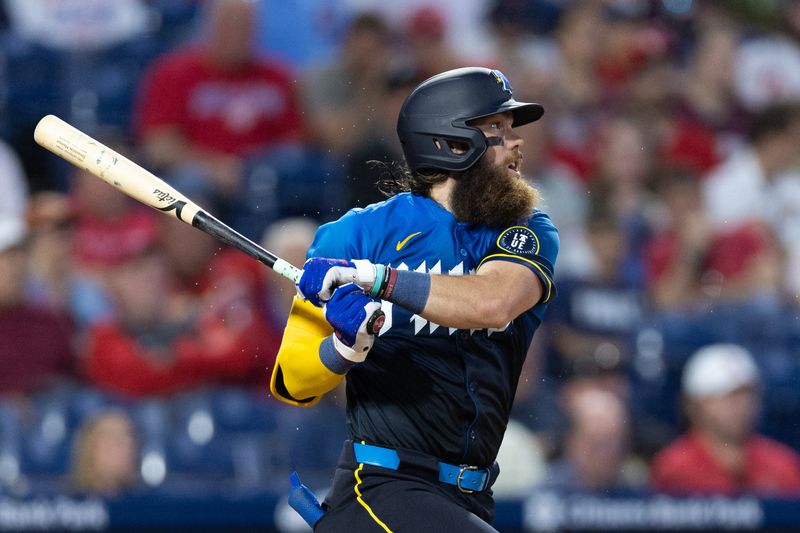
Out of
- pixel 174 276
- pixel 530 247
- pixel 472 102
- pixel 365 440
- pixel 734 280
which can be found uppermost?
pixel 472 102

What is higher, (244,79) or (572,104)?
(244,79)

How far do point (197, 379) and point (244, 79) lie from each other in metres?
2.02

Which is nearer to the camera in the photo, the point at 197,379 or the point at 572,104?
the point at 197,379

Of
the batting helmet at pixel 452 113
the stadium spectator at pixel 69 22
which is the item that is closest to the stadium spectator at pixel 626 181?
the stadium spectator at pixel 69 22

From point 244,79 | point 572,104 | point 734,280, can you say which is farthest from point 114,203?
point 734,280

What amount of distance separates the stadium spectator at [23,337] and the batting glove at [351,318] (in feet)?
11.5

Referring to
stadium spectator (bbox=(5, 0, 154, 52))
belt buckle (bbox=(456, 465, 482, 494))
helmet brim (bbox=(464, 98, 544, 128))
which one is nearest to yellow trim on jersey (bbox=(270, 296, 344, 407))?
belt buckle (bbox=(456, 465, 482, 494))

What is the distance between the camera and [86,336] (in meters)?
6.10

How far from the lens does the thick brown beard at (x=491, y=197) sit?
3.12m

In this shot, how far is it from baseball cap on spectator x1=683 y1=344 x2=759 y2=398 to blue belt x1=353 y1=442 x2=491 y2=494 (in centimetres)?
313

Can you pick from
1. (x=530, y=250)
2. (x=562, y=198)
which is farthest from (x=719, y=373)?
(x=530, y=250)

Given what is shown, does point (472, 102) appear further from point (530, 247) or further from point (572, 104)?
point (572, 104)

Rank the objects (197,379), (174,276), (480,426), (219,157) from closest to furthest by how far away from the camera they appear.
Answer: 1. (480,426)
2. (197,379)
3. (174,276)
4. (219,157)

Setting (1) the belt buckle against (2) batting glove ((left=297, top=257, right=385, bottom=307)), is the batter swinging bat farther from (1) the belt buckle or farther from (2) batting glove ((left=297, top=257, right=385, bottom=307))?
(1) the belt buckle
